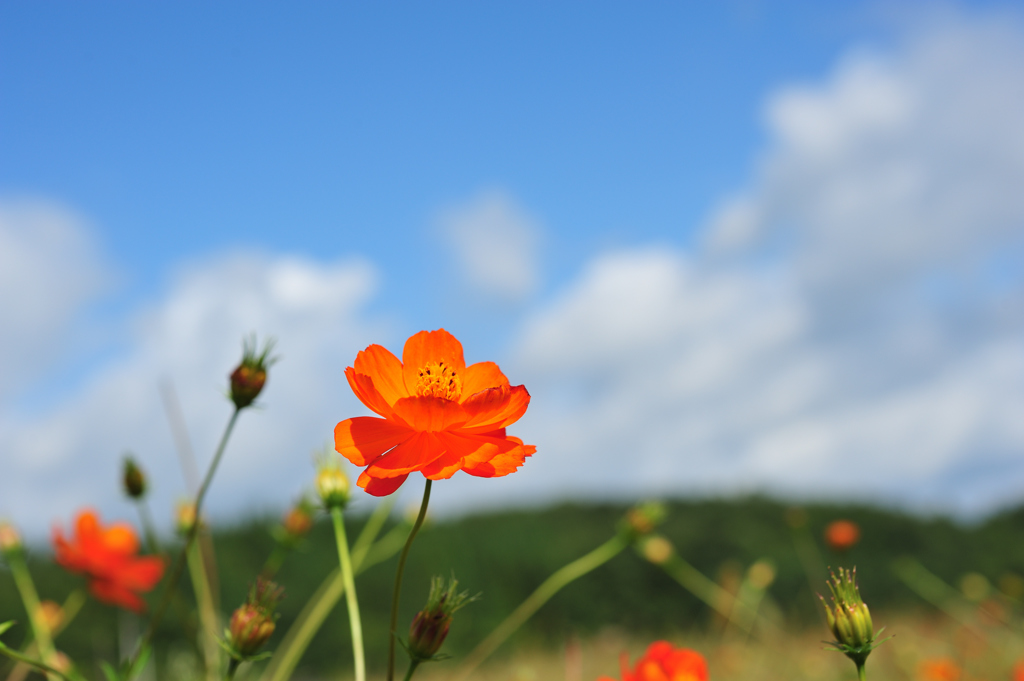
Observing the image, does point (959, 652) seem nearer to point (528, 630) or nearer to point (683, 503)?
Result: point (528, 630)

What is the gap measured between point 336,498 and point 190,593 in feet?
18.1

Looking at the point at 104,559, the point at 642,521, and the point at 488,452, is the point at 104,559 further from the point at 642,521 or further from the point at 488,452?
the point at 488,452

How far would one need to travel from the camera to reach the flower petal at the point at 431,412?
0.87 meters

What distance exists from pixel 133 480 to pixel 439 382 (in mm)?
803

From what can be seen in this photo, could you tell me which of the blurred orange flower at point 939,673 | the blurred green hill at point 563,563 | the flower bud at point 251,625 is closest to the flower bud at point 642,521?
the flower bud at point 251,625

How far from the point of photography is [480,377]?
3.03 feet

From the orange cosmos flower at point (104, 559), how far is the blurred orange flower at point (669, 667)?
1.19 metres

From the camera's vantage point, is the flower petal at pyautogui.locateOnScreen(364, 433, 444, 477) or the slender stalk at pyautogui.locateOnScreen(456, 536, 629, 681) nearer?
the flower petal at pyautogui.locateOnScreen(364, 433, 444, 477)

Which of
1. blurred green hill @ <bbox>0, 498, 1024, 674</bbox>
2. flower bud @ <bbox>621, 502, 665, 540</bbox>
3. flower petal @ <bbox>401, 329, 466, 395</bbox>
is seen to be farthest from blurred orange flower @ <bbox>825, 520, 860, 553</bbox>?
blurred green hill @ <bbox>0, 498, 1024, 674</bbox>

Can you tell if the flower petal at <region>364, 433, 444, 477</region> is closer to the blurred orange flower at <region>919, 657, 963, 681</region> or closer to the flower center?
the flower center

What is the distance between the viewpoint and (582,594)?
708 centimetres

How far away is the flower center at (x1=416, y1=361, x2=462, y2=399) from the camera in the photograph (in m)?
0.94

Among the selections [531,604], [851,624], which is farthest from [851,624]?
[531,604]

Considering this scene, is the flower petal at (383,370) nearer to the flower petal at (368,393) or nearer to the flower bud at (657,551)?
the flower petal at (368,393)
